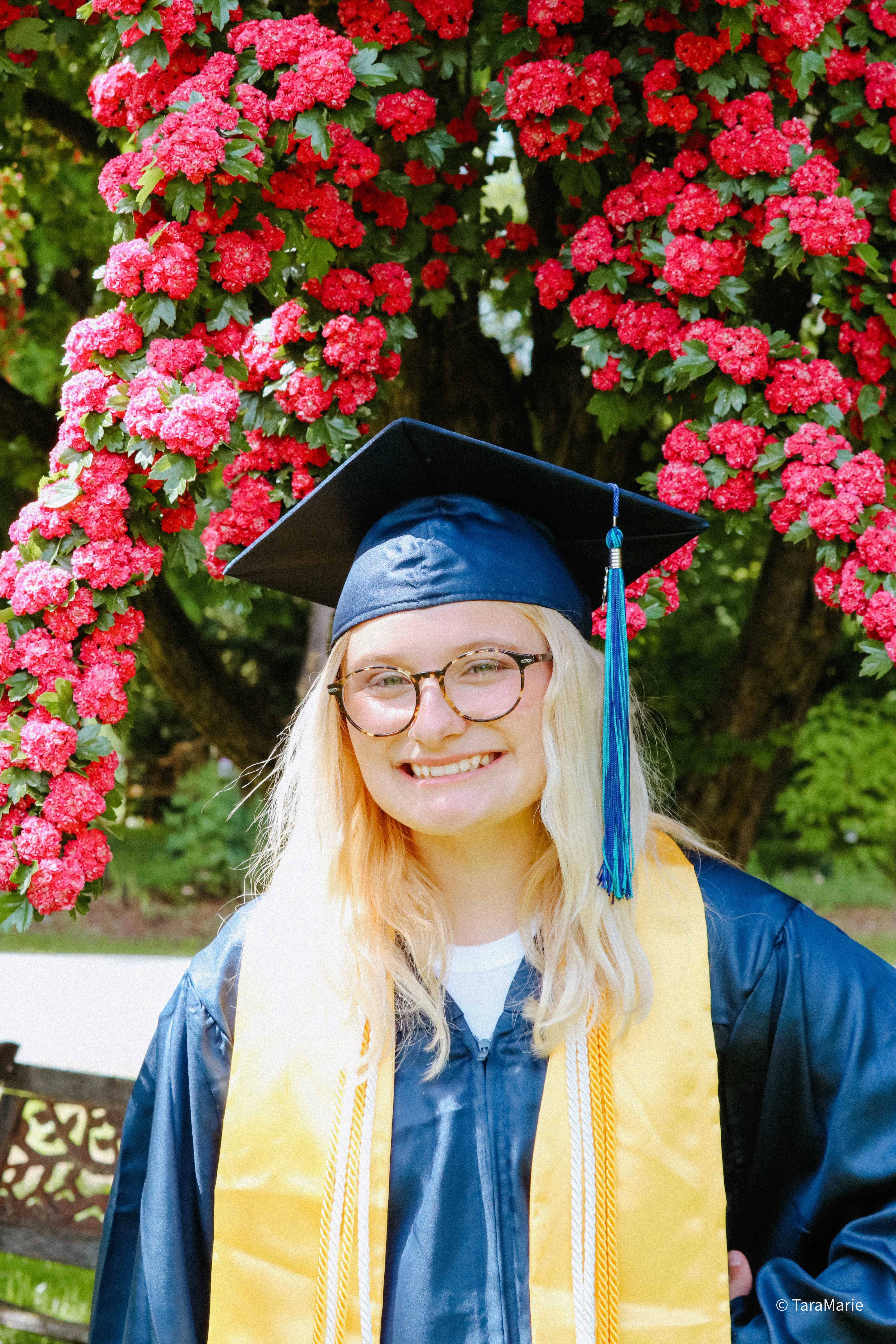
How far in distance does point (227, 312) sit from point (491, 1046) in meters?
1.37

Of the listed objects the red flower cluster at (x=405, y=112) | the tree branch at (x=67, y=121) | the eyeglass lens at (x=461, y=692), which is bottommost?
the eyeglass lens at (x=461, y=692)

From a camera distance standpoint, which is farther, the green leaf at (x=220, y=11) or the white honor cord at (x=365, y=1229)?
the green leaf at (x=220, y=11)

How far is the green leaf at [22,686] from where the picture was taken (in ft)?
6.75

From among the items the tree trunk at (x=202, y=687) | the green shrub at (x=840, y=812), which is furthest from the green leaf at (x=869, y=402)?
the green shrub at (x=840, y=812)

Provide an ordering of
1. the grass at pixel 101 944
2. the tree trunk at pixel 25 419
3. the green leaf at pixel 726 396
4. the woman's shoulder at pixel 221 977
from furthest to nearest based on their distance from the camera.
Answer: the grass at pixel 101 944 → the tree trunk at pixel 25 419 → the green leaf at pixel 726 396 → the woman's shoulder at pixel 221 977

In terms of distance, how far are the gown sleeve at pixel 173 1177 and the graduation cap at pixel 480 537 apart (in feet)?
2.24

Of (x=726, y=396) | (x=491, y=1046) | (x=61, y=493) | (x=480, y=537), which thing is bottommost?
(x=491, y=1046)

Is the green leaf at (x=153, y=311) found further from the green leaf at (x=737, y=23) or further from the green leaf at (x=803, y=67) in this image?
the green leaf at (x=803, y=67)

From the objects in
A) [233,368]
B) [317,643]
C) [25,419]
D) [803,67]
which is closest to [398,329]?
[233,368]

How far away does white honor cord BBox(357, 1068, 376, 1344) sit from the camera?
167 centimetres

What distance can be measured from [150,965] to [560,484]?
8227 mm

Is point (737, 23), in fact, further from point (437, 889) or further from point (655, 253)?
point (437, 889)

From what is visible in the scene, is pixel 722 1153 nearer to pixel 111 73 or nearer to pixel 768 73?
pixel 768 73

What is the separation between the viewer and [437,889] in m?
1.98
